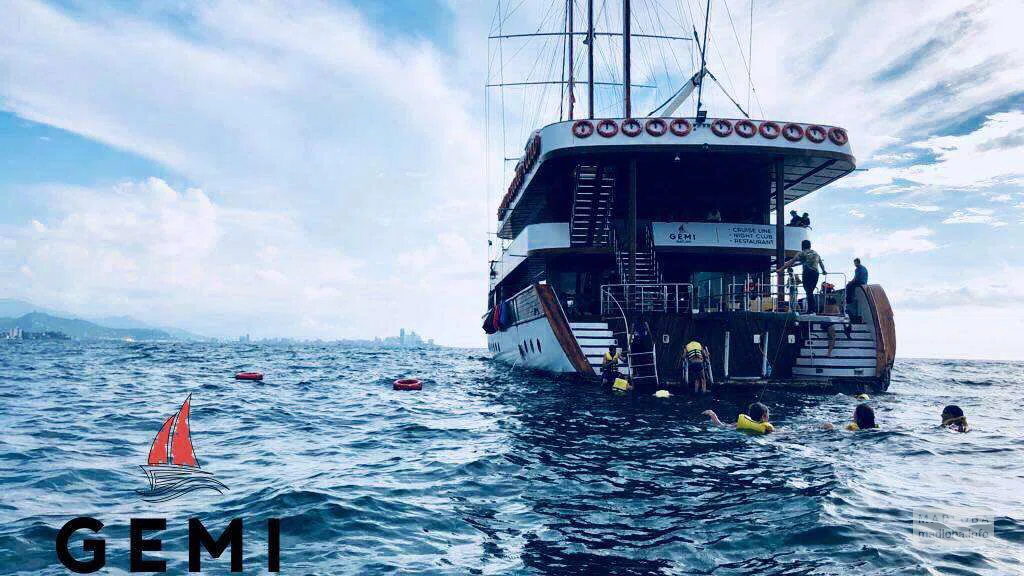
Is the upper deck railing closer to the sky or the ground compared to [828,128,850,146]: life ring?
closer to the ground

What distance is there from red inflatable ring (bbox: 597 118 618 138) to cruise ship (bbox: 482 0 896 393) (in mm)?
39

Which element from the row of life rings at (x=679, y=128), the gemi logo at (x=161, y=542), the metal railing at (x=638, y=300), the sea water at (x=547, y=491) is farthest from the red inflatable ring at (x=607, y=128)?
the gemi logo at (x=161, y=542)

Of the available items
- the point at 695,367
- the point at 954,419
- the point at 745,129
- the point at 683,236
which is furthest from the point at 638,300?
the point at 954,419

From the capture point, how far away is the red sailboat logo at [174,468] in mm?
7699

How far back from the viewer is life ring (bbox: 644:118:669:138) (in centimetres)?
2067

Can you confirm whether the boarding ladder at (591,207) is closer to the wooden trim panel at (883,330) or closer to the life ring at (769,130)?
the life ring at (769,130)

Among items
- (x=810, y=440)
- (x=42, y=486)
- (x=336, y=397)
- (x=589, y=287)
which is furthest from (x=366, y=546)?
(x=589, y=287)

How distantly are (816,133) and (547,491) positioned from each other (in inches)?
722

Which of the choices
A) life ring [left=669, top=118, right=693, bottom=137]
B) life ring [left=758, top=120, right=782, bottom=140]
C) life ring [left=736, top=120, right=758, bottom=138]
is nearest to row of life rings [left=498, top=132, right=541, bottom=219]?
life ring [left=669, top=118, right=693, bottom=137]

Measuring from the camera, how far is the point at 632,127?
20.8 meters

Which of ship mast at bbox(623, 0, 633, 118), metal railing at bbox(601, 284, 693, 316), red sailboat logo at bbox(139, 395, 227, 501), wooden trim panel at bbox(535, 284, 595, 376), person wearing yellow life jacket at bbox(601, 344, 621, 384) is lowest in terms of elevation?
Result: red sailboat logo at bbox(139, 395, 227, 501)

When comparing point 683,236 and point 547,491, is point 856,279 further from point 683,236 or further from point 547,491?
point 547,491

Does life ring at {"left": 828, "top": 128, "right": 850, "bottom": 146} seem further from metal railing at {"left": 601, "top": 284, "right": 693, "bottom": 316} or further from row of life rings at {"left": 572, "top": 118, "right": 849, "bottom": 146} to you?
metal railing at {"left": 601, "top": 284, "right": 693, "bottom": 316}

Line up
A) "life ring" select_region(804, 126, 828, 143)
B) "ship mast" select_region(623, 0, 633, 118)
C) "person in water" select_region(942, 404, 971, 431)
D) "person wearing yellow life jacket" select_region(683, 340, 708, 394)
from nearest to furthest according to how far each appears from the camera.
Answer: "person in water" select_region(942, 404, 971, 431), "person wearing yellow life jacket" select_region(683, 340, 708, 394), "life ring" select_region(804, 126, 828, 143), "ship mast" select_region(623, 0, 633, 118)
